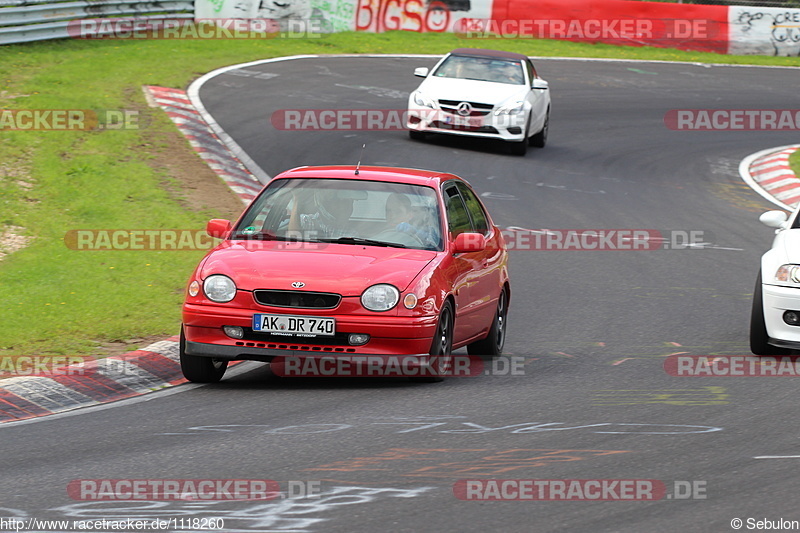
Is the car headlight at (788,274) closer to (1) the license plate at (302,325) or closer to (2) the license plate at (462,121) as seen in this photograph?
(1) the license plate at (302,325)

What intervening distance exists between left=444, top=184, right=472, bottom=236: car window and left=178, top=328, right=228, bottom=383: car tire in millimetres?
2011

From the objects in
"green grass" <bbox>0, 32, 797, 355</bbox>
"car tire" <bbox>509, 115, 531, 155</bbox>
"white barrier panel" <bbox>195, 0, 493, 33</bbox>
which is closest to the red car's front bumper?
"green grass" <bbox>0, 32, 797, 355</bbox>

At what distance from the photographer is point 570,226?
16531 millimetres

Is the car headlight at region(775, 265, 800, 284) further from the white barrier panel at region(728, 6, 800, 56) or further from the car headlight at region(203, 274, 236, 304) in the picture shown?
the white barrier panel at region(728, 6, 800, 56)

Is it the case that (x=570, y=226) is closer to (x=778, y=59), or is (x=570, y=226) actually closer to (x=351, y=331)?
(x=351, y=331)

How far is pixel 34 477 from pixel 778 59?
32.9m

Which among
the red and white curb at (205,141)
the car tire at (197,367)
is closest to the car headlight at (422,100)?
the red and white curb at (205,141)

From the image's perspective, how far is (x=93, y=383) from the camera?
28.1 ft

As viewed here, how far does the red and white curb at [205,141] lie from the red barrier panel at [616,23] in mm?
14461

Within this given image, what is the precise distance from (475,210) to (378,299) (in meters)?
2.31

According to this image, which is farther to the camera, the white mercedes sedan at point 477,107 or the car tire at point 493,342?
the white mercedes sedan at point 477,107

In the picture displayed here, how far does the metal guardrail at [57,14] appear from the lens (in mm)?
24328

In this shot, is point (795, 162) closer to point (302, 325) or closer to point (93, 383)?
point (302, 325)

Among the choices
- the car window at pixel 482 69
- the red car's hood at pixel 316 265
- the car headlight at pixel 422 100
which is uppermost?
the car window at pixel 482 69
